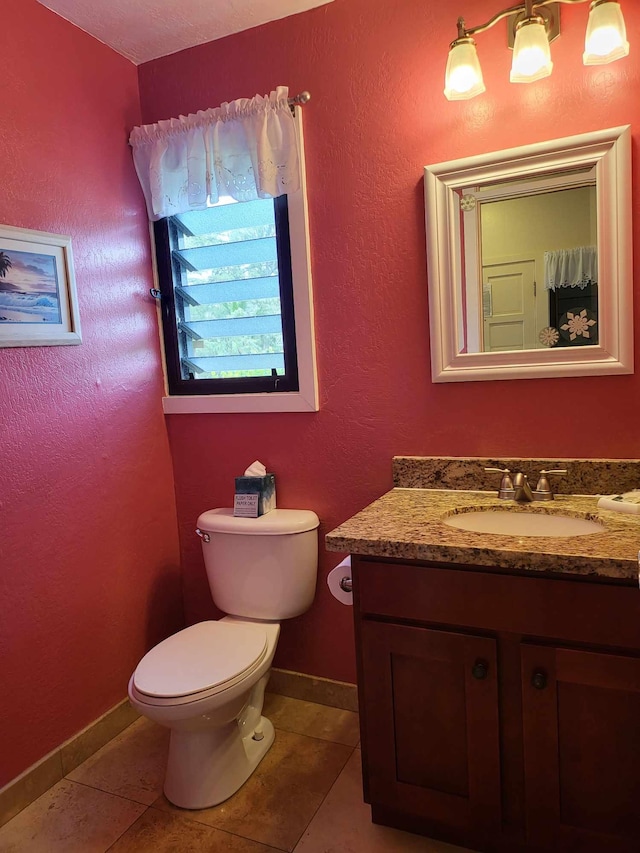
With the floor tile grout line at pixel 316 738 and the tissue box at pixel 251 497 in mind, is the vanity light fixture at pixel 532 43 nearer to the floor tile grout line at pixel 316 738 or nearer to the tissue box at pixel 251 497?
the tissue box at pixel 251 497

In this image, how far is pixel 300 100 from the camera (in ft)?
6.06

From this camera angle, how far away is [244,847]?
1.53m

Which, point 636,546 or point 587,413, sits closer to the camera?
point 636,546

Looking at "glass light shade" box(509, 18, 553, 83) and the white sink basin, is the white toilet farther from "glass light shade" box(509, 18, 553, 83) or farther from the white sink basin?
"glass light shade" box(509, 18, 553, 83)

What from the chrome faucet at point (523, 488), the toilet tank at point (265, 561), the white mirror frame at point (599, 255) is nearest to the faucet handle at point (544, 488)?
the chrome faucet at point (523, 488)

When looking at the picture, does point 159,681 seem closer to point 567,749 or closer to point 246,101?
point 567,749

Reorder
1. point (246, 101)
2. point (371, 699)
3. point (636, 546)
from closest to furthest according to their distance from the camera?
point (636, 546) → point (371, 699) → point (246, 101)

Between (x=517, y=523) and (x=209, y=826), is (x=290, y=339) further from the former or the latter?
(x=209, y=826)

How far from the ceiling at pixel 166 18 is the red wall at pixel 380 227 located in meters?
0.04

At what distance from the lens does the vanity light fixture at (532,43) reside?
137cm

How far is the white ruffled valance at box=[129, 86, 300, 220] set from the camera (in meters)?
1.87

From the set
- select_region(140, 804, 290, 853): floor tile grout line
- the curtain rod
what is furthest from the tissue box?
the curtain rod

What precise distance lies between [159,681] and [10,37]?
6.04ft

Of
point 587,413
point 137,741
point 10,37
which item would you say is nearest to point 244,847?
point 137,741
